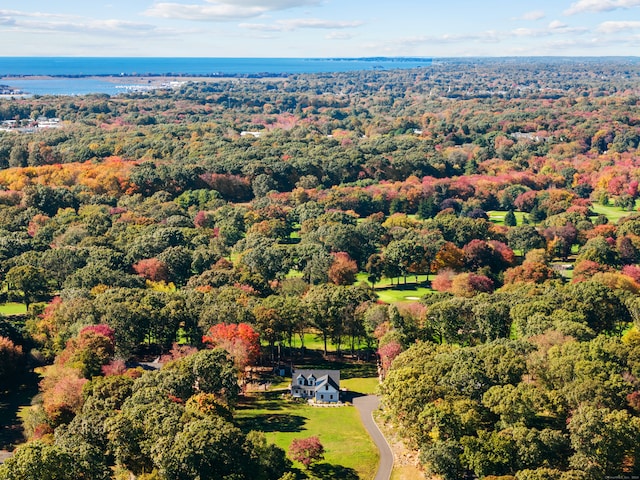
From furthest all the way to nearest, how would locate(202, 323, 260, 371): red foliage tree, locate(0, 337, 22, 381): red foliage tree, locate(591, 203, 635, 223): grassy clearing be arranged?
locate(591, 203, 635, 223): grassy clearing, locate(0, 337, 22, 381): red foliage tree, locate(202, 323, 260, 371): red foliage tree

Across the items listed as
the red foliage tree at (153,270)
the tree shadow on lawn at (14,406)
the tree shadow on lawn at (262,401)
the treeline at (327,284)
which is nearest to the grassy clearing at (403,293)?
the treeline at (327,284)

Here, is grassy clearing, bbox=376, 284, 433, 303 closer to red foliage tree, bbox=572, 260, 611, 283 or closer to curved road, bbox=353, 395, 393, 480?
red foliage tree, bbox=572, 260, 611, 283

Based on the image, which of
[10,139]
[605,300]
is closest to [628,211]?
[605,300]

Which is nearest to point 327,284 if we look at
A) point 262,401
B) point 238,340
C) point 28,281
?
point 238,340

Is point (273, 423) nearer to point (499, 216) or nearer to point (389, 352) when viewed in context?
point (389, 352)

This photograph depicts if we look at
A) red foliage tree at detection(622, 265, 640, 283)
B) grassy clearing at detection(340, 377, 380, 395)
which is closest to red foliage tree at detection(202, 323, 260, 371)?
grassy clearing at detection(340, 377, 380, 395)

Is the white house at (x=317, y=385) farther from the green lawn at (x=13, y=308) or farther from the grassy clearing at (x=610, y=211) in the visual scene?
the grassy clearing at (x=610, y=211)
